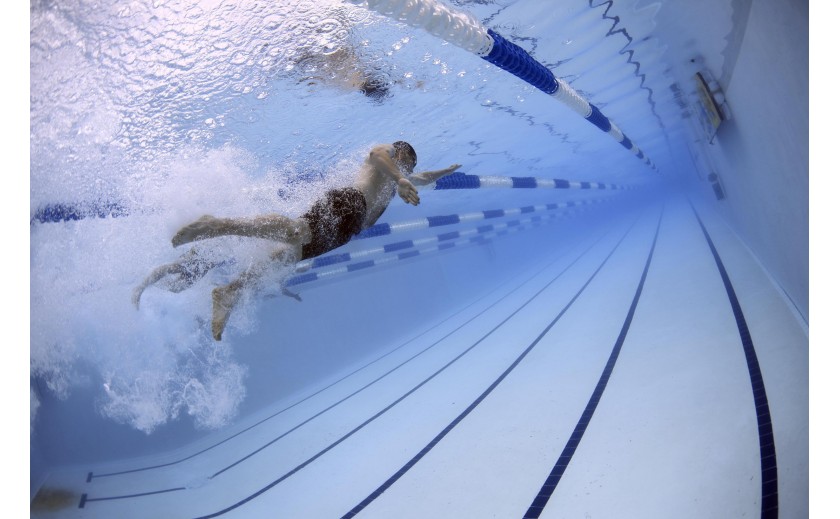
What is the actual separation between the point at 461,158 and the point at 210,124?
3.67m

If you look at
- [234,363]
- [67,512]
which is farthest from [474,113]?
[67,512]

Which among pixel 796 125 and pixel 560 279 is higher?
pixel 796 125

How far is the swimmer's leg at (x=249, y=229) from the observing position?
7.84 feet

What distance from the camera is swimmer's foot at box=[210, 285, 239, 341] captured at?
8.41 ft

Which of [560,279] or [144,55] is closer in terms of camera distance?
[144,55]

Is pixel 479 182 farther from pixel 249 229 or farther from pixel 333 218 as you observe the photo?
pixel 249 229

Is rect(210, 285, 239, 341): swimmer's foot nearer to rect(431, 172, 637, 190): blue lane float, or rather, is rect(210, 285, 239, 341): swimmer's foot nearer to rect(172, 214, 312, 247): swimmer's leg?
rect(172, 214, 312, 247): swimmer's leg

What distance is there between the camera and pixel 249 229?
2584 millimetres

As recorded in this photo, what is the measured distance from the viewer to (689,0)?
3.69 meters

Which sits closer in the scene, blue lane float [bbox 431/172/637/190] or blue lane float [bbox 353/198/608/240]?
blue lane float [bbox 431/172/637/190]

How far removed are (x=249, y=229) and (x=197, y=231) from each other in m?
0.28

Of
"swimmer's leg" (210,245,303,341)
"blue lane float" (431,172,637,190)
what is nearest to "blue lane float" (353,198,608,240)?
"blue lane float" (431,172,637,190)
